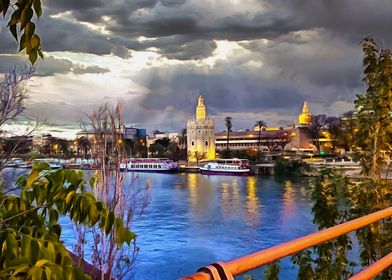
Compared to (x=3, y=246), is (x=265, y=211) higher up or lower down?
lower down

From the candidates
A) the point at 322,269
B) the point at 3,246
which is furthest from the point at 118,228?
the point at 322,269

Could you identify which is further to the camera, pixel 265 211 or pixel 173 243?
pixel 265 211

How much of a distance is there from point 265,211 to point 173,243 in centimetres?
839

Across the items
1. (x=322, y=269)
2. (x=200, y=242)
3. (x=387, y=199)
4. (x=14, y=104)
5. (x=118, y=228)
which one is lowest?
(x=200, y=242)

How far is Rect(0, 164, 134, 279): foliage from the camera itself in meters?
0.99

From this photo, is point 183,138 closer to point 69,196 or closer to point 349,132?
point 349,132

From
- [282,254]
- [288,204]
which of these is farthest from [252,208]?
[282,254]

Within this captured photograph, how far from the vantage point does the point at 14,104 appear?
801 centimetres

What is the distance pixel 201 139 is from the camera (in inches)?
3260

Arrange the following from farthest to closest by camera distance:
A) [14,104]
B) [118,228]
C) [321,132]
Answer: [321,132] < [14,104] < [118,228]

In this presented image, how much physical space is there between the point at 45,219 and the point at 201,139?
3203 inches

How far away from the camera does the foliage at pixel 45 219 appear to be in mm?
988

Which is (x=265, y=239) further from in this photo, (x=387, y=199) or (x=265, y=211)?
(x=387, y=199)

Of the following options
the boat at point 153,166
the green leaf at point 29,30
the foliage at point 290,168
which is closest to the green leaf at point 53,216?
the green leaf at point 29,30
